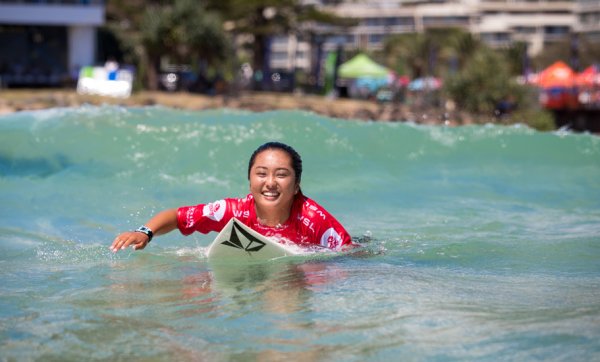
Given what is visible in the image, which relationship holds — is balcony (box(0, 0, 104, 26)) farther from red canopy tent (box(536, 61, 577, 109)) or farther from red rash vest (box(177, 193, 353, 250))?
red rash vest (box(177, 193, 353, 250))

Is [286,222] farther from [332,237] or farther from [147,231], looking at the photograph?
[147,231]

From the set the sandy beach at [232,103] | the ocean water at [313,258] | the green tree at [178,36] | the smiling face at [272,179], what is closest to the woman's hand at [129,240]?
the ocean water at [313,258]

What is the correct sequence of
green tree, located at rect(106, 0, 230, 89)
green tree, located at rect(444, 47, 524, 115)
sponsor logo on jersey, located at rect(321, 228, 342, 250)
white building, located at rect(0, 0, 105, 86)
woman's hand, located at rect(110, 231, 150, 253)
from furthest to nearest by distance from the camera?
1. white building, located at rect(0, 0, 105, 86)
2. green tree, located at rect(106, 0, 230, 89)
3. green tree, located at rect(444, 47, 524, 115)
4. sponsor logo on jersey, located at rect(321, 228, 342, 250)
5. woman's hand, located at rect(110, 231, 150, 253)

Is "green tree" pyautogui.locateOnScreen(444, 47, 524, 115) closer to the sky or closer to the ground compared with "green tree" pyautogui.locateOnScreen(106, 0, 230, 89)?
closer to the ground

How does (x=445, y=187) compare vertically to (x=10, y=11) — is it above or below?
below

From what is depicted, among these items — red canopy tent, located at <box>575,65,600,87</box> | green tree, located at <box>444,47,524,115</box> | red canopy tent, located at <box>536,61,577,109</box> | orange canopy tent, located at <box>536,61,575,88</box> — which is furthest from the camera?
orange canopy tent, located at <box>536,61,575,88</box>

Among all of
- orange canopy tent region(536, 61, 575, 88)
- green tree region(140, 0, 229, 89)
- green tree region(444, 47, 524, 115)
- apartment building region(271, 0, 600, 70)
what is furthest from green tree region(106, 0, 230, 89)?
apartment building region(271, 0, 600, 70)

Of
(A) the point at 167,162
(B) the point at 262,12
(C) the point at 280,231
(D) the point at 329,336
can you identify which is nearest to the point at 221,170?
(A) the point at 167,162

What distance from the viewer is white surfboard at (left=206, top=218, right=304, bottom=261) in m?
5.77

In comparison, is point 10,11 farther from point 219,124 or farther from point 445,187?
point 445,187

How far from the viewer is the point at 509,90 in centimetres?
2947

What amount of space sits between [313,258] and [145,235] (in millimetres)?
1073

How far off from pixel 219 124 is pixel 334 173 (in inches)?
104

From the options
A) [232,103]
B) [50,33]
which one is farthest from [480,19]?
[232,103]
